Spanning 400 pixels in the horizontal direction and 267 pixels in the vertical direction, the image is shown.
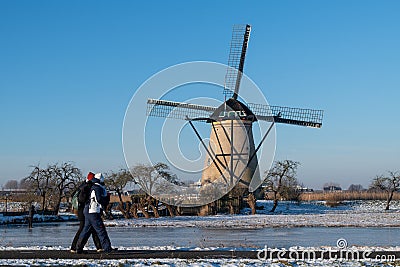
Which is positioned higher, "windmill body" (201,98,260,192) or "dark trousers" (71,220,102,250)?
"windmill body" (201,98,260,192)

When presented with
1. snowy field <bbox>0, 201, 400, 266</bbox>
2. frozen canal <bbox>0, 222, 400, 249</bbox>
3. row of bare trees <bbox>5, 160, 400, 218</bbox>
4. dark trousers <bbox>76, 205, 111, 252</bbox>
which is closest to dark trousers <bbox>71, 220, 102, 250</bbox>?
dark trousers <bbox>76, 205, 111, 252</bbox>

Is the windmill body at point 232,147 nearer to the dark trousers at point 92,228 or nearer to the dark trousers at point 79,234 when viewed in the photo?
the dark trousers at point 79,234

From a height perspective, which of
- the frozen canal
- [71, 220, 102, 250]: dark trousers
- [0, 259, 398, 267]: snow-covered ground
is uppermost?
[71, 220, 102, 250]: dark trousers

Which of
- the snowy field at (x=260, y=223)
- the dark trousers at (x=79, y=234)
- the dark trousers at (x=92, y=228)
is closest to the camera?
the snowy field at (x=260, y=223)

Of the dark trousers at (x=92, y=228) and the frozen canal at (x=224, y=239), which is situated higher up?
the dark trousers at (x=92, y=228)

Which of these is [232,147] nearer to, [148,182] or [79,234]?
[148,182]

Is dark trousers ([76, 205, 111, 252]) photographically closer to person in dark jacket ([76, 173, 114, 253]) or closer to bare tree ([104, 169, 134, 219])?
person in dark jacket ([76, 173, 114, 253])

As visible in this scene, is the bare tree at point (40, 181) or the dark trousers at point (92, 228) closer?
the dark trousers at point (92, 228)

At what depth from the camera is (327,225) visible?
27438mm

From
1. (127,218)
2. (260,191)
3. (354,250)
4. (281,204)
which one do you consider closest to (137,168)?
(127,218)

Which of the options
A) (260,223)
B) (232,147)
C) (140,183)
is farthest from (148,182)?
(260,223)

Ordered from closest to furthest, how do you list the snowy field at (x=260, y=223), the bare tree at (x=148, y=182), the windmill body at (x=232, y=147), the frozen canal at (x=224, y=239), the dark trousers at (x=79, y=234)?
the snowy field at (x=260, y=223)
the dark trousers at (x=79, y=234)
the frozen canal at (x=224, y=239)
the bare tree at (x=148, y=182)
the windmill body at (x=232, y=147)

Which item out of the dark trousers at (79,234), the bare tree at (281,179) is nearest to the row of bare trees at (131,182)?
the bare tree at (281,179)

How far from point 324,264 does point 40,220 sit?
28652mm
